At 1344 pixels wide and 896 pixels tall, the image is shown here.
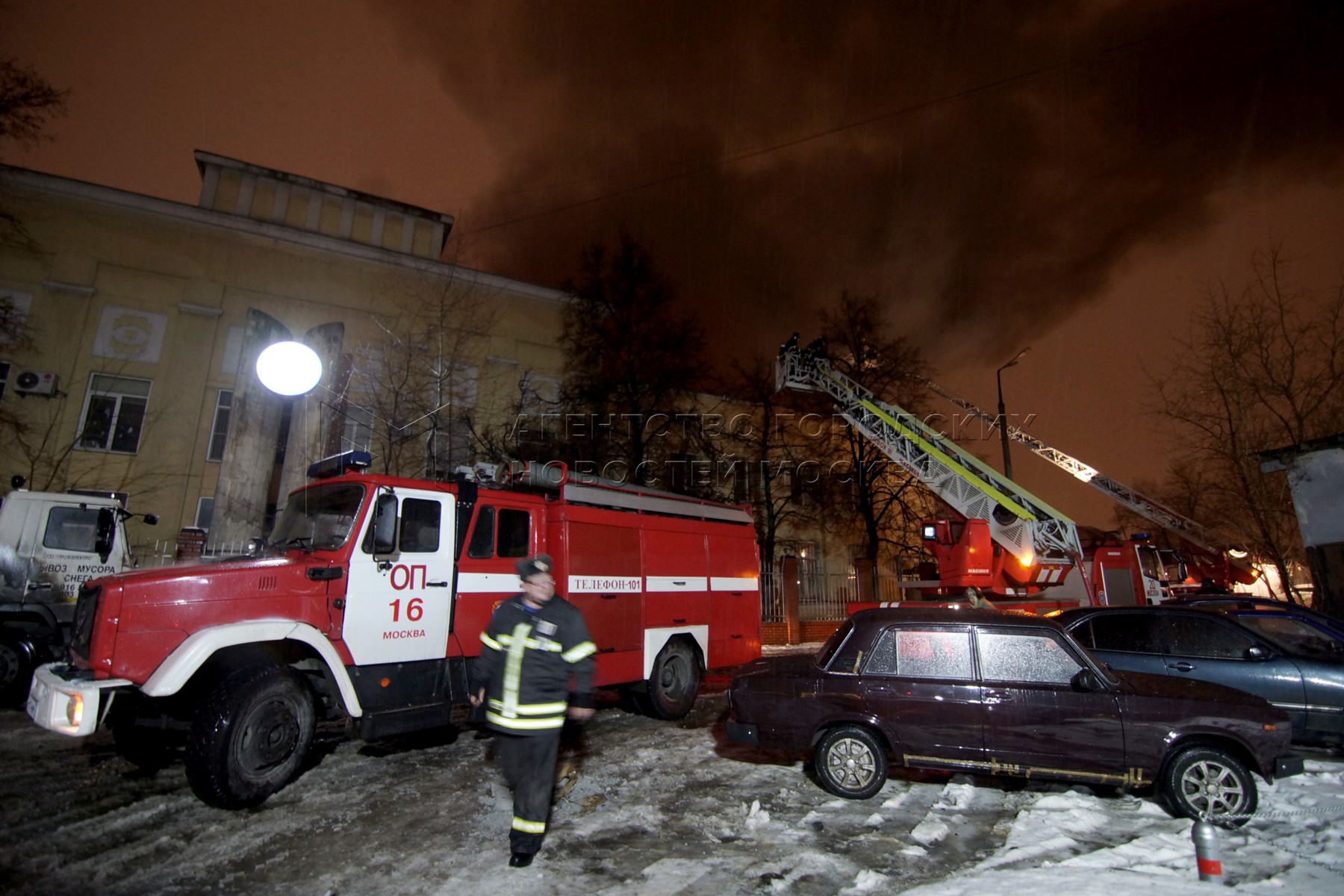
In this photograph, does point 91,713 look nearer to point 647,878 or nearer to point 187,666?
point 187,666

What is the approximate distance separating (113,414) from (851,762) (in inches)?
844

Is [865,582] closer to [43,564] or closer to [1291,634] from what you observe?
[1291,634]

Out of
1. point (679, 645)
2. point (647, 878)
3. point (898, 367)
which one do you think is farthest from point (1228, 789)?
point (898, 367)

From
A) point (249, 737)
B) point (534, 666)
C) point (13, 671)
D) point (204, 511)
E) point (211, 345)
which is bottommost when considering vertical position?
point (249, 737)

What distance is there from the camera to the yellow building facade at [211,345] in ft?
55.4

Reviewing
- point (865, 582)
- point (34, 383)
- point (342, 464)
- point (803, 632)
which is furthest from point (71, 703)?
point (865, 582)

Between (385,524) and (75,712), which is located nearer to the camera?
(75,712)

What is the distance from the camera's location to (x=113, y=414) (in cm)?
1820

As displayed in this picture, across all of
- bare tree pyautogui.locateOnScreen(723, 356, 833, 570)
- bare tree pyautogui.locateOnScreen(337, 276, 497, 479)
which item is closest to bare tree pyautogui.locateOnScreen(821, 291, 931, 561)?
bare tree pyautogui.locateOnScreen(723, 356, 833, 570)

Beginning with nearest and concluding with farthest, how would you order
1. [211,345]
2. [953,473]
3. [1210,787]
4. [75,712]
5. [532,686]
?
[532,686]
[75,712]
[1210,787]
[953,473]
[211,345]

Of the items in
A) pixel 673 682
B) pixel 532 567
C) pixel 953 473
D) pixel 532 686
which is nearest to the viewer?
pixel 532 686

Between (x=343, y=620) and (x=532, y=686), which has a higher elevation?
(x=343, y=620)

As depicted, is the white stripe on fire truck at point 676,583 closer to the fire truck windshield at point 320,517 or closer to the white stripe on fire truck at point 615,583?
the white stripe on fire truck at point 615,583

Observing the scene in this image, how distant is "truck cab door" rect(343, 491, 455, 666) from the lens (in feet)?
19.4
